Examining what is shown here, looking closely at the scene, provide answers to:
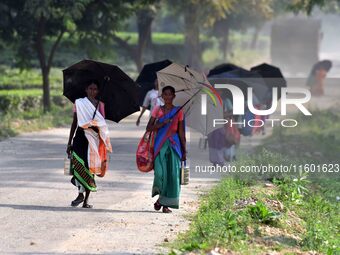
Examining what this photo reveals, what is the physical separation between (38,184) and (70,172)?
2.41 metres

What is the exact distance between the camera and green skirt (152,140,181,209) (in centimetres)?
1373

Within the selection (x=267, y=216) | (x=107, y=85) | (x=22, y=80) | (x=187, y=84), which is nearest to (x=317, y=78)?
(x=22, y=80)

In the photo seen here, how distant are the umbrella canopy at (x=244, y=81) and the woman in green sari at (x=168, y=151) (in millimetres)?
7345

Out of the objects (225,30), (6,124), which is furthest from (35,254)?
(225,30)

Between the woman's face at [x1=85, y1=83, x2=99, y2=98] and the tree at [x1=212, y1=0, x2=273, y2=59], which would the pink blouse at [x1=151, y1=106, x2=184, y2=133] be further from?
the tree at [x1=212, y1=0, x2=273, y2=59]

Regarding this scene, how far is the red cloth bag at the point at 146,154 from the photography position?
1390cm

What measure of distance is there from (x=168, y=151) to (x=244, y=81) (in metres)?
8.97

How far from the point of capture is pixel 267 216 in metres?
12.6

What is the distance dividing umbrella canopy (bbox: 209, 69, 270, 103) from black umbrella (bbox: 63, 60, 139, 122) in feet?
21.5

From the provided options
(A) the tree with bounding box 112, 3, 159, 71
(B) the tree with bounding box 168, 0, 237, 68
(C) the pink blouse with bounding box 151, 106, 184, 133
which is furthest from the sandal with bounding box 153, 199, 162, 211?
(A) the tree with bounding box 112, 3, 159, 71

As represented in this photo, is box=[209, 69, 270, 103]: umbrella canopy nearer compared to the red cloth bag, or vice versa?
the red cloth bag

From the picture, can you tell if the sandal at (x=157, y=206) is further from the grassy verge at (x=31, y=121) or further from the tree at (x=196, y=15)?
the tree at (x=196, y=15)

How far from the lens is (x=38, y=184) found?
1638 centimetres

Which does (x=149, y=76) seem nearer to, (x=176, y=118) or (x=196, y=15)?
(x=176, y=118)
